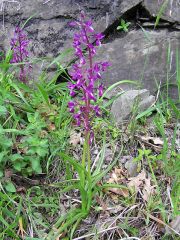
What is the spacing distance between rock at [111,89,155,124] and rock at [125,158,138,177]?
1.44 feet

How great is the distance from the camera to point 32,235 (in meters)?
2.69

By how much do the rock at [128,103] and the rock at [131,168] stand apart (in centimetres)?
44

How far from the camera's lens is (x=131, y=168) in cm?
303

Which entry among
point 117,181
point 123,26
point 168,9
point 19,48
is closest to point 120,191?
point 117,181

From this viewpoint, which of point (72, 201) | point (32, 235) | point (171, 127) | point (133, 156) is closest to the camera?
point (32, 235)

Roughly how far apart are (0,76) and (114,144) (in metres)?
1.10

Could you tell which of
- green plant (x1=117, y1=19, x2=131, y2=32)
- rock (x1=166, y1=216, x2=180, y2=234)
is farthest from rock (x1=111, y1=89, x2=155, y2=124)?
rock (x1=166, y1=216, x2=180, y2=234)

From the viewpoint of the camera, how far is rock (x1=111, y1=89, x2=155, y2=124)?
3.36 metres

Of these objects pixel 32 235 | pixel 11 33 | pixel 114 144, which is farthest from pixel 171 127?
pixel 11 33

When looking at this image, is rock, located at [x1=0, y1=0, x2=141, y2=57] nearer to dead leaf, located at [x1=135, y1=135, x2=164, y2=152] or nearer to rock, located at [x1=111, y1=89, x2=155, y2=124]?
rock, located at [x1=111, y1=89, x2=155, y2=124]

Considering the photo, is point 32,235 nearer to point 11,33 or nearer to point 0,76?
point 0,76

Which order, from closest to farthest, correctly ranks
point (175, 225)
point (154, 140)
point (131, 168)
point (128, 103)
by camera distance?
point (175, 225) < point (131, 168) < point (154, 140) < point (128, 103)

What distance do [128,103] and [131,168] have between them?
0.59 m

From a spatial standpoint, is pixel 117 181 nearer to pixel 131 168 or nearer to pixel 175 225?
pixel 131 168
